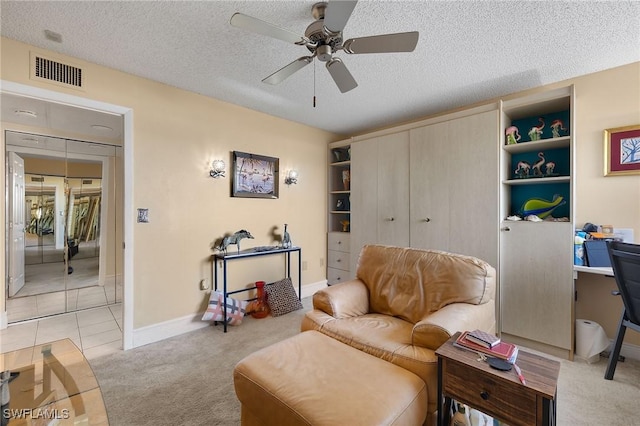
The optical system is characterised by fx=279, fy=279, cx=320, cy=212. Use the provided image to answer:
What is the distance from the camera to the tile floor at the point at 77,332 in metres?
2.61

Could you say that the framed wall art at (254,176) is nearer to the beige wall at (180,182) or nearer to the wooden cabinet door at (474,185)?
the beige wall at (180,182)

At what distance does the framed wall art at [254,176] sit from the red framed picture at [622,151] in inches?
134

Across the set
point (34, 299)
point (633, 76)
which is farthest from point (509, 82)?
point (34, 299)

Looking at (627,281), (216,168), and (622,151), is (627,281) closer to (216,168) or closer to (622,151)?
(622,151)

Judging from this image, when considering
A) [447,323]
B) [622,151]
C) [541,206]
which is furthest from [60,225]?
[622,151]

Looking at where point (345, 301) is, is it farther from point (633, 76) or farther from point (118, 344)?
point (633, 76)

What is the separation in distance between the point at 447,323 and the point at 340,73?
5.57 feet

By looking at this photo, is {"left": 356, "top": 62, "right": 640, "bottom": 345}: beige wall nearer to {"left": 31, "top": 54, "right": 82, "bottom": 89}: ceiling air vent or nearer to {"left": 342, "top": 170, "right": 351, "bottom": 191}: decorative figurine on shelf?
{"left": 342, "top": 170, "right": 351, "bottom": 191}: decorative figurine on shelf

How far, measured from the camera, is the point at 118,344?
8.70 ft

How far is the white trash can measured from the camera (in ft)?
7.48

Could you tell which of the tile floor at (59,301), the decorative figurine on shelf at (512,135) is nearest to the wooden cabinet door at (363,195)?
the decorative figurine on shelf at (512,135)

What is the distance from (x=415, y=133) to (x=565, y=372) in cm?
259

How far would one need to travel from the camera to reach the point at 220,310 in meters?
3.03

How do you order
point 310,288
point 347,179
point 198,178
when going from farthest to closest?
point 347,179, point 310,288, point 198,178
